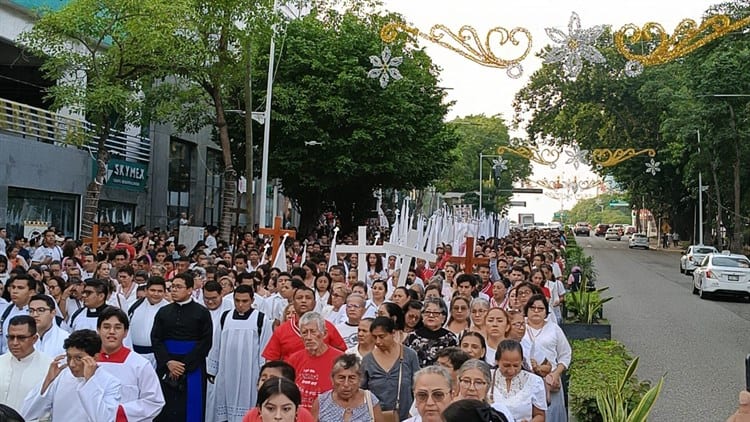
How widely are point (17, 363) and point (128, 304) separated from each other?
421cm

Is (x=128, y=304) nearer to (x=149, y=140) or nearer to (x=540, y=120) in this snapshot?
(x=149, y=140)

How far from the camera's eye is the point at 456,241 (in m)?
21.6

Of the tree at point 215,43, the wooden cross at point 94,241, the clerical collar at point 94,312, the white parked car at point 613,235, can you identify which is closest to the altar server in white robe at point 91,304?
the clerical collar at point 94,312

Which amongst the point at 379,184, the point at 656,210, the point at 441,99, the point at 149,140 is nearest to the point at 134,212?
the point at 149,140

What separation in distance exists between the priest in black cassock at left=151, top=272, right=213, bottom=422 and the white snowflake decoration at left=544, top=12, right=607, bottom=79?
8.75 metres

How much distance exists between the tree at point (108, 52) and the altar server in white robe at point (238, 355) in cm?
1114

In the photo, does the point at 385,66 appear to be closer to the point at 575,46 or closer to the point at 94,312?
the point at 575,46

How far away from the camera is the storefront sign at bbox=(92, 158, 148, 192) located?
1287 inches

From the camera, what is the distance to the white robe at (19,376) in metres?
6.80

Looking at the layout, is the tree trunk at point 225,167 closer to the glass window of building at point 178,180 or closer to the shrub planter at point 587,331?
the glass window of building at point 178,180

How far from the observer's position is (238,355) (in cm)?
996

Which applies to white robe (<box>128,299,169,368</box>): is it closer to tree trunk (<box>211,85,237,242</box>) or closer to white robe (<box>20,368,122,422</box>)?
white robe (<box>20,368,122,422</box>)

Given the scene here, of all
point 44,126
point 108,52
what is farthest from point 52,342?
point 44,126

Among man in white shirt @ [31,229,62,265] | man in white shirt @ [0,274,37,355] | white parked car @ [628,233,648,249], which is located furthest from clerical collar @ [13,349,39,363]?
white parked car @ [628,233,648,249]
